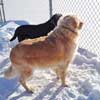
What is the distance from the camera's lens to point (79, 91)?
16.0 feet

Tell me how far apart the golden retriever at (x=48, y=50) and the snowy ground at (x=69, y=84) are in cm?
22

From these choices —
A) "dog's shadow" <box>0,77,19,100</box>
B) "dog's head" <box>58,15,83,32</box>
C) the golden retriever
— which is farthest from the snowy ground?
"dog's head" <box>58,15,83,32</box>

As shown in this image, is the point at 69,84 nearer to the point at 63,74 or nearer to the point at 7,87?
the point at 63,74

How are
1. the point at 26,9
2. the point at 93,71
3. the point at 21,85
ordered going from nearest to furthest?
the point at 21,85, the point at 93,71, the point at 26,9

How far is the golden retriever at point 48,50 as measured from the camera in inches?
180

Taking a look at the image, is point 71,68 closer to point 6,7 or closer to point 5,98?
point 5,98

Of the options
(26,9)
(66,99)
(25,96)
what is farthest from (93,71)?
(26,9)

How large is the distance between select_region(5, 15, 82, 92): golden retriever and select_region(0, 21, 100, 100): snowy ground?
0.71 feet

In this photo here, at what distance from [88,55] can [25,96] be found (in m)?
1.85

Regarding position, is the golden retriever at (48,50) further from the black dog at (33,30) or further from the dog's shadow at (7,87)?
the black dog at (33,30)

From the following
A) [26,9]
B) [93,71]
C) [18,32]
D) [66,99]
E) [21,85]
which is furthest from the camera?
[26,9]

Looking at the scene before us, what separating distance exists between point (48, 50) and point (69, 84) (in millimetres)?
792

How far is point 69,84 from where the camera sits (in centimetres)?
508

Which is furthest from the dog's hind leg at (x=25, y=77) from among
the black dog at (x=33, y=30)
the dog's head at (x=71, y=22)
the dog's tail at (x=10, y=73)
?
the black dog at (x=33, y=30)
